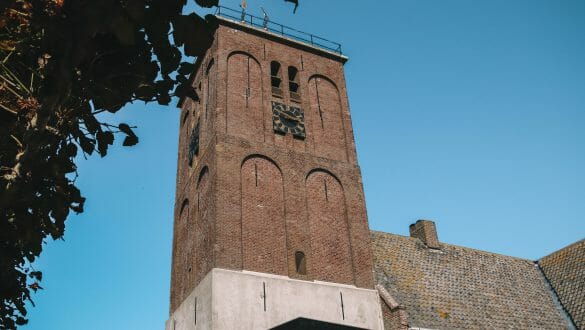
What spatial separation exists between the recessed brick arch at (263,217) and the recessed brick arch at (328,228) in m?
1.04

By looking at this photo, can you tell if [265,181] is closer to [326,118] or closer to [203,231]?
[203,231]

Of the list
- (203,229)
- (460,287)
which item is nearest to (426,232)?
(460,287)

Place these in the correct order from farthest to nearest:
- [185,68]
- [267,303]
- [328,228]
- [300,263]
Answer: [328,228], [300,263], [267,303], [185,68]

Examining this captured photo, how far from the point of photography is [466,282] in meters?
20.9

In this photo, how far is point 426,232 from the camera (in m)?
22.8

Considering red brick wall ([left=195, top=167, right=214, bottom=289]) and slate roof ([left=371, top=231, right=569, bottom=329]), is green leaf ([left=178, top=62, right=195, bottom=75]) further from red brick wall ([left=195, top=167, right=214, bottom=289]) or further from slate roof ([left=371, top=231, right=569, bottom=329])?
slate roof ([left=371, top=231, right=569, bottom=329])

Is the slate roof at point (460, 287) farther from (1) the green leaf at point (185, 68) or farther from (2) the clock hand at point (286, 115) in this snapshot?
(1) the green leaf at point (185, 68)

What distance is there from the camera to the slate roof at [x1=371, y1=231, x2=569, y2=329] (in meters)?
18.3

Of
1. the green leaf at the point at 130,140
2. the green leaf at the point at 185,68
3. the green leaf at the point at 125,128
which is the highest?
the green leaf at the point at 185,68

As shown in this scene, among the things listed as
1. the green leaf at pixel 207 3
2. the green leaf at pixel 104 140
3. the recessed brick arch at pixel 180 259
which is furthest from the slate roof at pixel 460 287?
the green leaf at pixel 207 3

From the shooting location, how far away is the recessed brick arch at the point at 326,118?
60.4 feet

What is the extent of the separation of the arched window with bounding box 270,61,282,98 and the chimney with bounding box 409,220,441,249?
911cm

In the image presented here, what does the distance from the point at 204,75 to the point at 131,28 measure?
1747 centimetres

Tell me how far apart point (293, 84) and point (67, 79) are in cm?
1688
